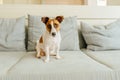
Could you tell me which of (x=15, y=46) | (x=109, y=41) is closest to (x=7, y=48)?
(x=15, y=46)

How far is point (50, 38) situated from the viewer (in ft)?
4.65

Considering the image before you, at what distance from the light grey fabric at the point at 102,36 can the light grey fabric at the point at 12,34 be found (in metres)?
0.67

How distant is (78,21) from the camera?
2.07 metres

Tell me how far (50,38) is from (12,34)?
21.7 inches

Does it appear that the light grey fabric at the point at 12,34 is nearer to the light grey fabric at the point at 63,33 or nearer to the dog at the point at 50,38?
the light grey fabric at the point at 63,33

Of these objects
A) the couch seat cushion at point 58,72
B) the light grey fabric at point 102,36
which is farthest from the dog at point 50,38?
the light grey fabric at point 102,36

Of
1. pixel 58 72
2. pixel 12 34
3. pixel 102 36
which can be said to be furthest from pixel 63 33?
pixel 58 72

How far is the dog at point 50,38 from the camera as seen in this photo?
1.36m

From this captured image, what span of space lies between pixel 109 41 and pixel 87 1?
71 centimetres

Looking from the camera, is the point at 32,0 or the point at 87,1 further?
the point at 32,0

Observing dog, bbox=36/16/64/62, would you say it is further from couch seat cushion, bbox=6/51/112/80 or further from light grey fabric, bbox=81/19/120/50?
light grey fabric, bbox=81/19/120/50

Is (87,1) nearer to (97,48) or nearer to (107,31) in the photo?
(107,31)

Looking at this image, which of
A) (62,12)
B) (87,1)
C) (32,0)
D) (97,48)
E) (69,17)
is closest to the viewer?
(97,48)

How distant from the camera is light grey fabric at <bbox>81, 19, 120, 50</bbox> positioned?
5.76 ft
